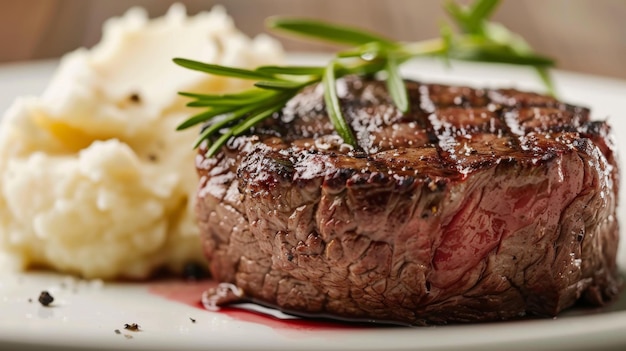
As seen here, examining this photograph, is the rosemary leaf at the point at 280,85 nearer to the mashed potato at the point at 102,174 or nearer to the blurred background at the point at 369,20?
the mashed potato at the point at 102,174

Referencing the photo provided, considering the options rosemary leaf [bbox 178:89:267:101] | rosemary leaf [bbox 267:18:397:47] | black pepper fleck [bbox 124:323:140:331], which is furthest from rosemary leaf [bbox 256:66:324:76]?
black pepper fleck [bbox 124:323:140:331]

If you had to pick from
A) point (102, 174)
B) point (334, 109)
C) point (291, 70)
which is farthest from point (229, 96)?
point (102, 174)

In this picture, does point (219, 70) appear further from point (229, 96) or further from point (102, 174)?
point (102, 174)

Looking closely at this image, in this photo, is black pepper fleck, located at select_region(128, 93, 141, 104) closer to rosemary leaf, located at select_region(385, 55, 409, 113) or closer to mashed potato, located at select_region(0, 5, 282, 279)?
mashed potato, located at select_region(0, 5, 282, 279)

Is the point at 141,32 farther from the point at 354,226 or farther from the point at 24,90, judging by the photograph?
the point at 354,226

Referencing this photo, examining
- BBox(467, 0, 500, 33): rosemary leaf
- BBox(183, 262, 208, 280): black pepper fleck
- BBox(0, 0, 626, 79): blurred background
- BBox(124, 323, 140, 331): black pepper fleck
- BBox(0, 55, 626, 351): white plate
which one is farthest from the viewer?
BBox(0, 0, 626, 79): blurred background

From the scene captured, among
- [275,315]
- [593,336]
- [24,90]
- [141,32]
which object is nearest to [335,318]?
[275,315]
